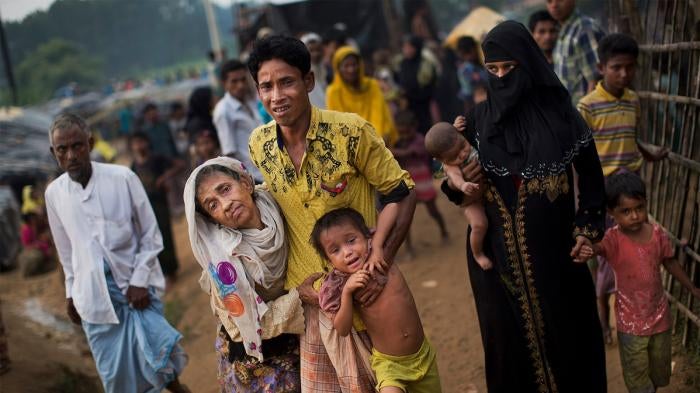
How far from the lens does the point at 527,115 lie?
304cm

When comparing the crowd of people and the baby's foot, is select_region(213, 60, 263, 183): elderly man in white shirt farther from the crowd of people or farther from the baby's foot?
the baby's foot

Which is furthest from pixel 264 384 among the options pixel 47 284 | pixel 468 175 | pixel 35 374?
pixel 47 284

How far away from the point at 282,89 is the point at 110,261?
1.89 metres

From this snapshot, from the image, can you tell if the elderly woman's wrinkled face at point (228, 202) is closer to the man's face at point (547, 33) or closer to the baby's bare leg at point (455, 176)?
the baby's bare leg at point (455, 176)

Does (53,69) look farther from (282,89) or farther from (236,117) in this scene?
(282,89)

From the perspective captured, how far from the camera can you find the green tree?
182 feet

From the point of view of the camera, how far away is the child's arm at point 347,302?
2.69 meters

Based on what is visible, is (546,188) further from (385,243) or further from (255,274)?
(255,274)

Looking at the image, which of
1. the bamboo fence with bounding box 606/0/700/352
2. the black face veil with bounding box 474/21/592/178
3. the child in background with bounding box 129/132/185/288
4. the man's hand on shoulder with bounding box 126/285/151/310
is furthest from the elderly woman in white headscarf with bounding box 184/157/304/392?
the child in background with bounding box 129/132/185/288

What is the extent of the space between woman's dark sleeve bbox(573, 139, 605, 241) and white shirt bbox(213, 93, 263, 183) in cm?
354

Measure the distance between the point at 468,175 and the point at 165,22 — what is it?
90.5m

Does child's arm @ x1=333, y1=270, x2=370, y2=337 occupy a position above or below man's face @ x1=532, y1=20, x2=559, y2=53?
below

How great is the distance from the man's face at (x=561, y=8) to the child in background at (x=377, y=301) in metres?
3.00

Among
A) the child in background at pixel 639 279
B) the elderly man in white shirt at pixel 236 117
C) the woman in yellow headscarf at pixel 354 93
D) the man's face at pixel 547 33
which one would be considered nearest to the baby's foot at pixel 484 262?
the child in background at pixel 639 279
